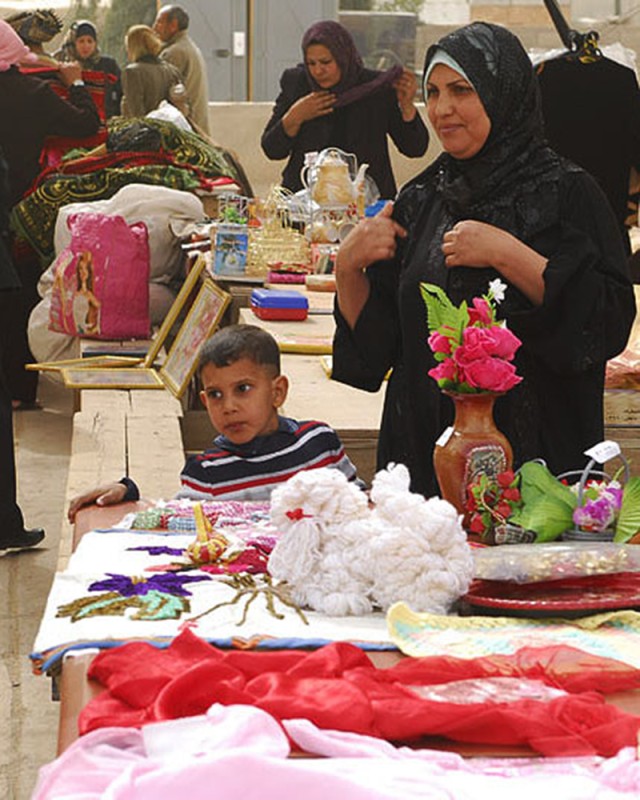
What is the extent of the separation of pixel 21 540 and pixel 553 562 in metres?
3.89

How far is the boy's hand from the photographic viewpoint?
328 centimetres

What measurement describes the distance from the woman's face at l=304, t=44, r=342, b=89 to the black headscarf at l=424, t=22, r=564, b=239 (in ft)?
15.0

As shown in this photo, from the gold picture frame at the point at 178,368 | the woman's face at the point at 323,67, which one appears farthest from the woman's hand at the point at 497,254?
the woman's face at the point at 323,67

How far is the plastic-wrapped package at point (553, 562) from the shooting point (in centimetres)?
242

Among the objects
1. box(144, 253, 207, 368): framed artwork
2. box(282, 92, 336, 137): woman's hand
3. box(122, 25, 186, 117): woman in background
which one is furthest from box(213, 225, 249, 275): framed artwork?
box(122, 25, 186, 117): woman in background

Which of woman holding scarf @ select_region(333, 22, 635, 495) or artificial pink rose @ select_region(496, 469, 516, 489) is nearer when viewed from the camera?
artificial pink rose @ select_region(496, 469, 516, 489)

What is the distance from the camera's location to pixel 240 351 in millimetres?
3545

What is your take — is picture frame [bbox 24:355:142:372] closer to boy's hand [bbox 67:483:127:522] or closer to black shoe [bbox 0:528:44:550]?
black shoe [bbox 0:528:44:550]

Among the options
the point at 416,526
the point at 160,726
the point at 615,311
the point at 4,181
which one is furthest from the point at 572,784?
the point at 4,181

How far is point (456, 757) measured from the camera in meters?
1.85

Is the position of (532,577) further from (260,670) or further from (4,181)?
(4,181)

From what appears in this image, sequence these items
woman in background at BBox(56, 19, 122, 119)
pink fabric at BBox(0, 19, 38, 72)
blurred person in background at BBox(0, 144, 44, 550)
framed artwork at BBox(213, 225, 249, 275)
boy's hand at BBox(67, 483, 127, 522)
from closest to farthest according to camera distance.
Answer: boy's hand at BBox(67, 483, 127, 522) < blurred person in background at BBox(0, 144, 44, 550) < framed artwork at BBox(213, 225, 249, 275) < pink fabric at BBox(0, 19, 38, 72) < woman in background at BBox(56, 19, 122, 119)

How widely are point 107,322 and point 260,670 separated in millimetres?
5576

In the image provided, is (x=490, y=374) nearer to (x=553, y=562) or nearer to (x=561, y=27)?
(x=553, y=562)
